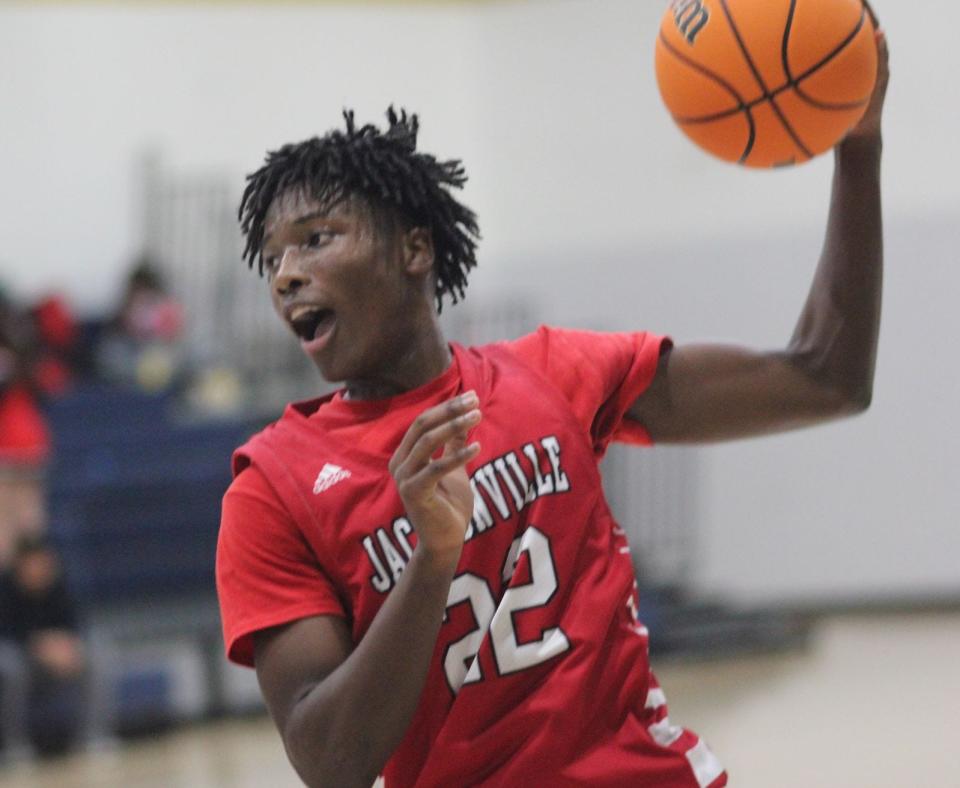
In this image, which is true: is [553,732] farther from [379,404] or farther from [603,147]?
[603,147]

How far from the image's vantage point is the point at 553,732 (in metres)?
2.30

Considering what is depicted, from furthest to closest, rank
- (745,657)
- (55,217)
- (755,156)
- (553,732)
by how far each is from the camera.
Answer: (55,217) → (745,657) → (755,156) → (553,732)

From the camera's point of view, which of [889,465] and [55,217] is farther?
[55,217]

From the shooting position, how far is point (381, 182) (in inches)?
97.2

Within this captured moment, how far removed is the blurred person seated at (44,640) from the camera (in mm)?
7984

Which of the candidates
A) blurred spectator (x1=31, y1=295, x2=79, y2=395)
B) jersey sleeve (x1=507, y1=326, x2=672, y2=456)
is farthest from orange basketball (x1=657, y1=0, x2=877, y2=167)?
blurred spectator (x1=31, y1=295, x2=79, y2=395)

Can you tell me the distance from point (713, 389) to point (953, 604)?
8.59 metres

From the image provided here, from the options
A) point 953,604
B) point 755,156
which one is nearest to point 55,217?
point 953,604

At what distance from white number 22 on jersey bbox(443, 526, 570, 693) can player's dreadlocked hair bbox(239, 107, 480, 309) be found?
54 cm

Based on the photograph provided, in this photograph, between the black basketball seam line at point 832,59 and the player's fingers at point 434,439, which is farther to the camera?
the black basketball seam line at point 832,59

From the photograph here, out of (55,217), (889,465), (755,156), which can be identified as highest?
(755,156)

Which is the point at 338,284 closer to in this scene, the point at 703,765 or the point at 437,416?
the point at 437,416

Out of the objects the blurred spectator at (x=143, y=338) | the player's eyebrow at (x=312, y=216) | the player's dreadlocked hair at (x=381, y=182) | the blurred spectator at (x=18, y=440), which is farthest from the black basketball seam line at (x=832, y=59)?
the blurred spectator at (x=143, y=338)

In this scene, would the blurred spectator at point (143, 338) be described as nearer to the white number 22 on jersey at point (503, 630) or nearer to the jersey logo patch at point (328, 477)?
the jersey logo patch at point (328, 477)
